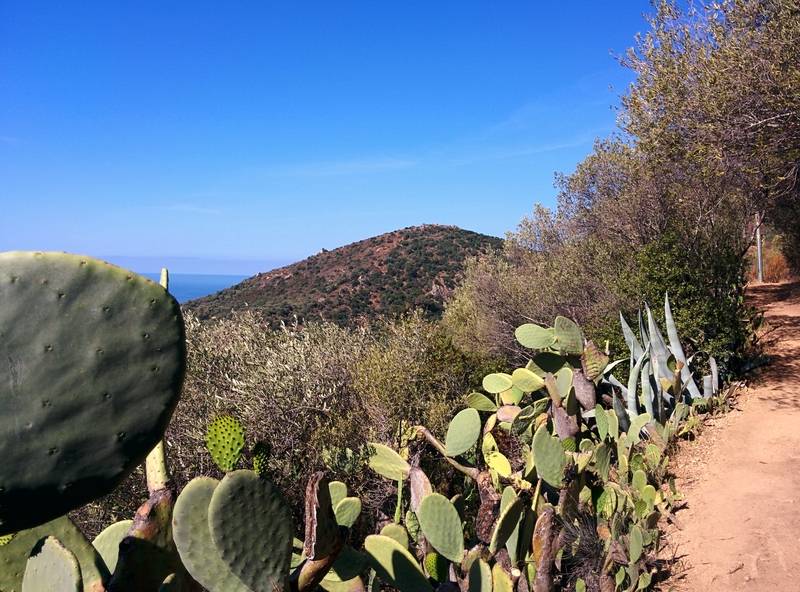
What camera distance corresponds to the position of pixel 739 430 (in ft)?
23.9

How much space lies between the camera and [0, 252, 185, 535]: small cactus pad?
1528 millimetres

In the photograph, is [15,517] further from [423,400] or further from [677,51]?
[677,51]

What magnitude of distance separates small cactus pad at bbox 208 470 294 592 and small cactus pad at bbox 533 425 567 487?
2.16 meters

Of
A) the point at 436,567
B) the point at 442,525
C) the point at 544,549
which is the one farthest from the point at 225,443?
the point at 544,549

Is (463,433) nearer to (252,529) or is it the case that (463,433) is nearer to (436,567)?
(436,567)

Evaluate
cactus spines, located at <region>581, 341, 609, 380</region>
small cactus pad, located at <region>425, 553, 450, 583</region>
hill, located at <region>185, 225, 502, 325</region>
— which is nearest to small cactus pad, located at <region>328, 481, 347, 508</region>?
small cactus pad, located at <region>425, 553, 450, 583</region>

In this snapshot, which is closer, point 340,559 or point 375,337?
point 340,559

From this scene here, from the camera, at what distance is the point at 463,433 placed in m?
4.32

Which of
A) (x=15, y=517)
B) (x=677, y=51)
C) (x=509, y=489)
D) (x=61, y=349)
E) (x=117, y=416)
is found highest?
(x=677, y=51)

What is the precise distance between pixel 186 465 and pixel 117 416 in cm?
719

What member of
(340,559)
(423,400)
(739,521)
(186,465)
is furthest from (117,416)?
(423,400)

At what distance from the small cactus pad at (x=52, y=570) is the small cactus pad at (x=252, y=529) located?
0.39m

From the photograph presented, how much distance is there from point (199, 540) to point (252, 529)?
0.17m

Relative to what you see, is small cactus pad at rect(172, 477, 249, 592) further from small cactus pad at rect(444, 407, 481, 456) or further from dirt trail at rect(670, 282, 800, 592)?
dirt trail at rect(670, 282, 800, 592)
